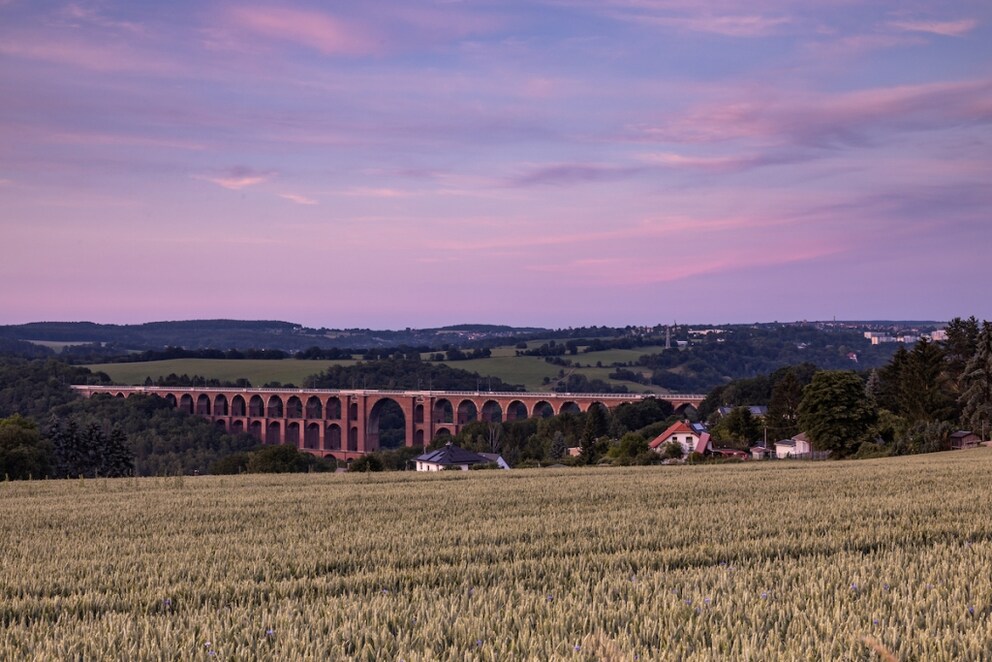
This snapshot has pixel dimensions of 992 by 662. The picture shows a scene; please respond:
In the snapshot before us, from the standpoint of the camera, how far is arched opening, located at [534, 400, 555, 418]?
511 feet

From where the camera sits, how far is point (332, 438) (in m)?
178

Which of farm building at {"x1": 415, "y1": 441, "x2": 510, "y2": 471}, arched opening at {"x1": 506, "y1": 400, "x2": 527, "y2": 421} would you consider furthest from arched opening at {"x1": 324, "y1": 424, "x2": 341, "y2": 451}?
farm building at {"x1": 415, "y1": 441, "x2": 510, "y2": 471}

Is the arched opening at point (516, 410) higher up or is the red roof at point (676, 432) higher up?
the red roof at point (676, 432)

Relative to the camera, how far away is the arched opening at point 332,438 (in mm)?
176875

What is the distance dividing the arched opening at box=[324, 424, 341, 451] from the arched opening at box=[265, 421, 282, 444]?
39.0 feet

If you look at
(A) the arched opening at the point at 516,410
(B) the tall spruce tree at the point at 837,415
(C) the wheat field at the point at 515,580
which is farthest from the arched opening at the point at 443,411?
(C) the wheat field at the point at 515,580

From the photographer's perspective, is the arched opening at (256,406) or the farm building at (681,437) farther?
the arched opening at (256,406)

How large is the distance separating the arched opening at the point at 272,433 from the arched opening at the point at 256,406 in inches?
142

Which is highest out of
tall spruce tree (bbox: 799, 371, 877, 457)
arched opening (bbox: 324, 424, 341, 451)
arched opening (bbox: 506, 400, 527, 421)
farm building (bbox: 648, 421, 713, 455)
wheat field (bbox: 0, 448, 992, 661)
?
wheat field (bbox: 0, 448, 992, 661)

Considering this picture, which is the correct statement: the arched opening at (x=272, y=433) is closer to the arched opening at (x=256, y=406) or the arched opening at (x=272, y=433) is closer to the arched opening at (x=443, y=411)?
the arched opening at (x=256, y=406)

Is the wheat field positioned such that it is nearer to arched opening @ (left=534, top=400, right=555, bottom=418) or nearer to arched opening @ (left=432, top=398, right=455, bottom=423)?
arched opening @ (left=534, top=400, right=555, bottom=418)

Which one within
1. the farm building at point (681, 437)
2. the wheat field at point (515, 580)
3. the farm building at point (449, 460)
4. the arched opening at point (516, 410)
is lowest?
the arched opening at point (516, 410)

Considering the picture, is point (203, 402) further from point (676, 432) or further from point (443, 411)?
point (676, 432)

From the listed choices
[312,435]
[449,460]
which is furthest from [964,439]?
[312,435]
